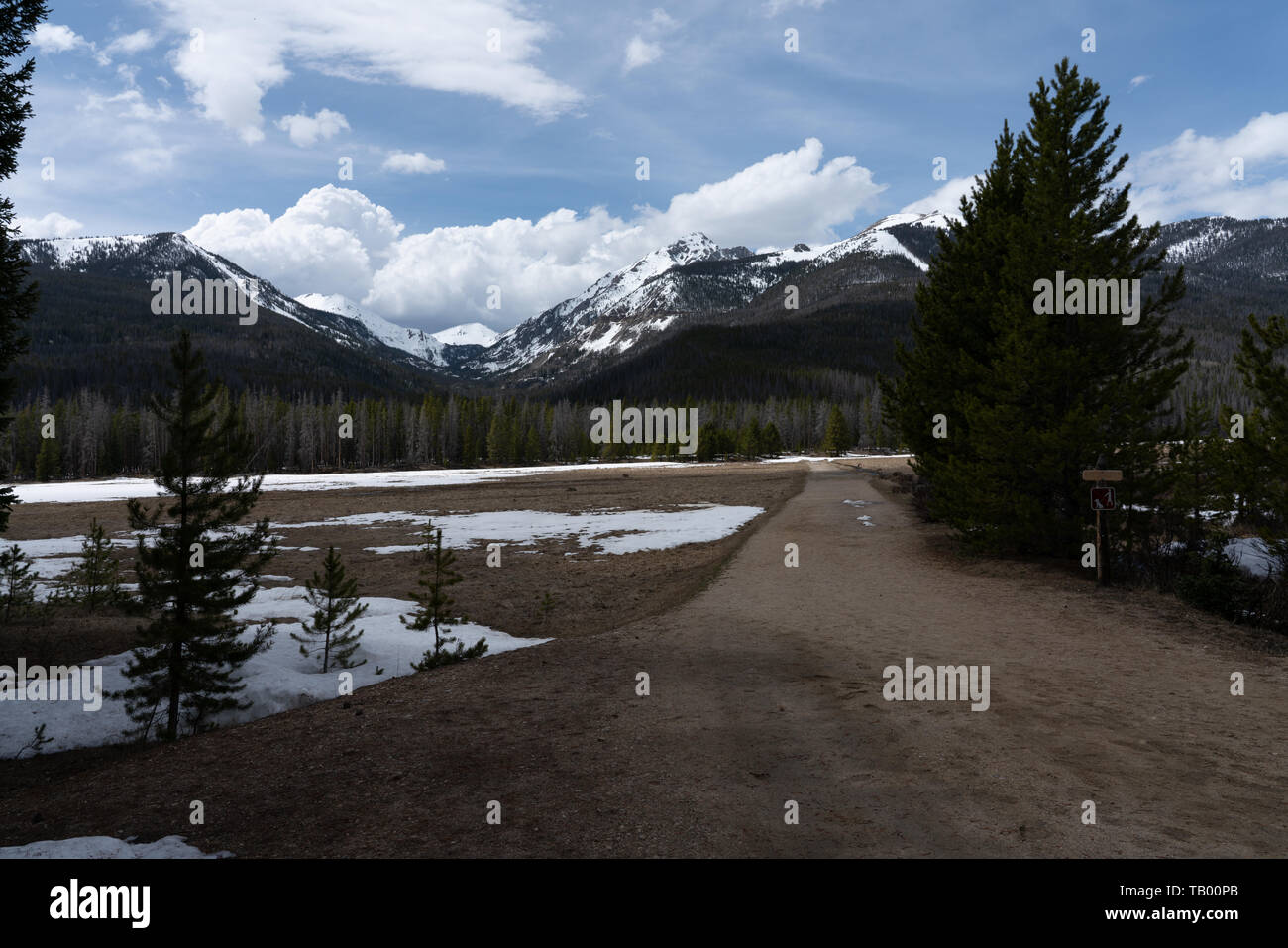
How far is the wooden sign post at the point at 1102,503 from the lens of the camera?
13.2m

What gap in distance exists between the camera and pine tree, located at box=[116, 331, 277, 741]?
977 cm

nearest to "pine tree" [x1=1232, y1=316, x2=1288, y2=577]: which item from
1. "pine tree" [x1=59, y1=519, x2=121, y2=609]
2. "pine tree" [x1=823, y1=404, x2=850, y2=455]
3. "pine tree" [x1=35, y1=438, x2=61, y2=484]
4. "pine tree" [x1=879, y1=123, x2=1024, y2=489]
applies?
"pine tree" [x1=879, y1=123, x2=1024, y2=489]

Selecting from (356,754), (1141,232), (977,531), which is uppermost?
(1141,232)

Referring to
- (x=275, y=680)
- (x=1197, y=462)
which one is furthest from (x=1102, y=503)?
(x=275, y=680)

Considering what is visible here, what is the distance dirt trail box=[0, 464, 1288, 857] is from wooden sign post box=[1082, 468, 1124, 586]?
2171 mm

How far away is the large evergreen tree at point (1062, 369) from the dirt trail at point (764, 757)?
4083mm

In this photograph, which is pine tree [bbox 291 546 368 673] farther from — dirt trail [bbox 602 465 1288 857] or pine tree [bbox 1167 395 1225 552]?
pine tree [bbox 1167 395 1225 552]

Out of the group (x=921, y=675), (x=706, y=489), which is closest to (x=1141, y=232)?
(x=921, y=675)

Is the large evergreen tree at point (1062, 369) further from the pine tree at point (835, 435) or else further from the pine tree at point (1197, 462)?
the pine tree at point (835, 435)

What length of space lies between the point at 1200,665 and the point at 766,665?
631 centimetres

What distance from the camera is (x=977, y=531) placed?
16.4 meters

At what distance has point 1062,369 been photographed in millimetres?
14883

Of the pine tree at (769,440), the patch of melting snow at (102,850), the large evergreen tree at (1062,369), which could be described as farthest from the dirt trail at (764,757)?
the pine tree at (769,440)
